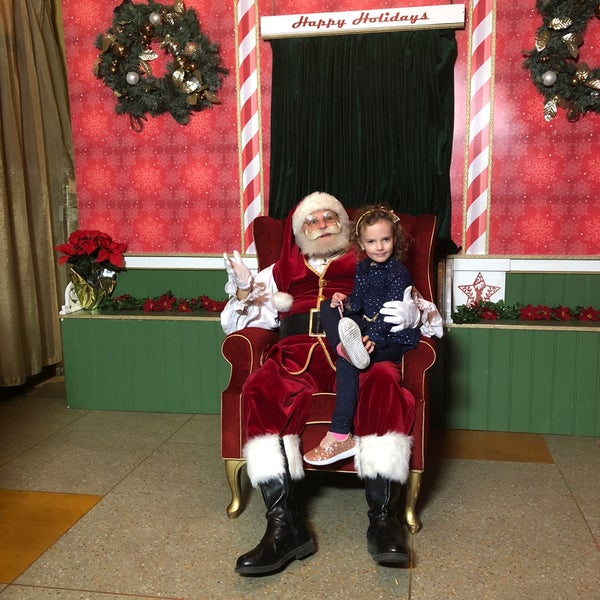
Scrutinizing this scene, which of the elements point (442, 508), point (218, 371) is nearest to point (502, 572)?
point (442, 508)

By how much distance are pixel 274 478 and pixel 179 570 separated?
445 mm

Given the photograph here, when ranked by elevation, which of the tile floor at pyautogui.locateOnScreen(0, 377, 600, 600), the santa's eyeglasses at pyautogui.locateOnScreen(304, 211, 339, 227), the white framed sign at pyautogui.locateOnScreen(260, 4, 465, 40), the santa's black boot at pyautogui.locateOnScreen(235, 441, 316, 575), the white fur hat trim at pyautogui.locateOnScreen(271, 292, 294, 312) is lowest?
the tile floor at pyautogui.locateOnScreen(0, 377, 600, 600)

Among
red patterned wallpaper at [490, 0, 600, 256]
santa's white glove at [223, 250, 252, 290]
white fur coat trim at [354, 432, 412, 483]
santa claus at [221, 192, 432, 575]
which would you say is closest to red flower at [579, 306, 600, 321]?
red patterned wallpaper at [490, 0, 600, 256]

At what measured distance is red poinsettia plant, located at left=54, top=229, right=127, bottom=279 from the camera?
3939mm

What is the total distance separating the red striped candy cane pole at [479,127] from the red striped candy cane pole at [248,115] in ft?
4.32

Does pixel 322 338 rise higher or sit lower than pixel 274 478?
higher

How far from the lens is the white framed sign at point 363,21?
11.6ft

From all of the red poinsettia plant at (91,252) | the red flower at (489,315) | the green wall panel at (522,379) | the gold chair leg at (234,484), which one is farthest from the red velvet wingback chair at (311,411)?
the red poinsettia plant at (91,252)

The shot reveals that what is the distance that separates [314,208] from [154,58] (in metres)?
1.82

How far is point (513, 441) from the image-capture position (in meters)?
3.30

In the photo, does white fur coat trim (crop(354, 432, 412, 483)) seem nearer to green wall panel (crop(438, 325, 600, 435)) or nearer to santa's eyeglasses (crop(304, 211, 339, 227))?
santa's eyeglasses (crop(304, 211, 339, 227))

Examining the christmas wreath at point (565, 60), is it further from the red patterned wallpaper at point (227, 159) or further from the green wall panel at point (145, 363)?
the green wall panel at point (145, 363)

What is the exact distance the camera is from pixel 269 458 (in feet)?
7.41

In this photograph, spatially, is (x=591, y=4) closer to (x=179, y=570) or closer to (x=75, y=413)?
(x=179, y=570)
